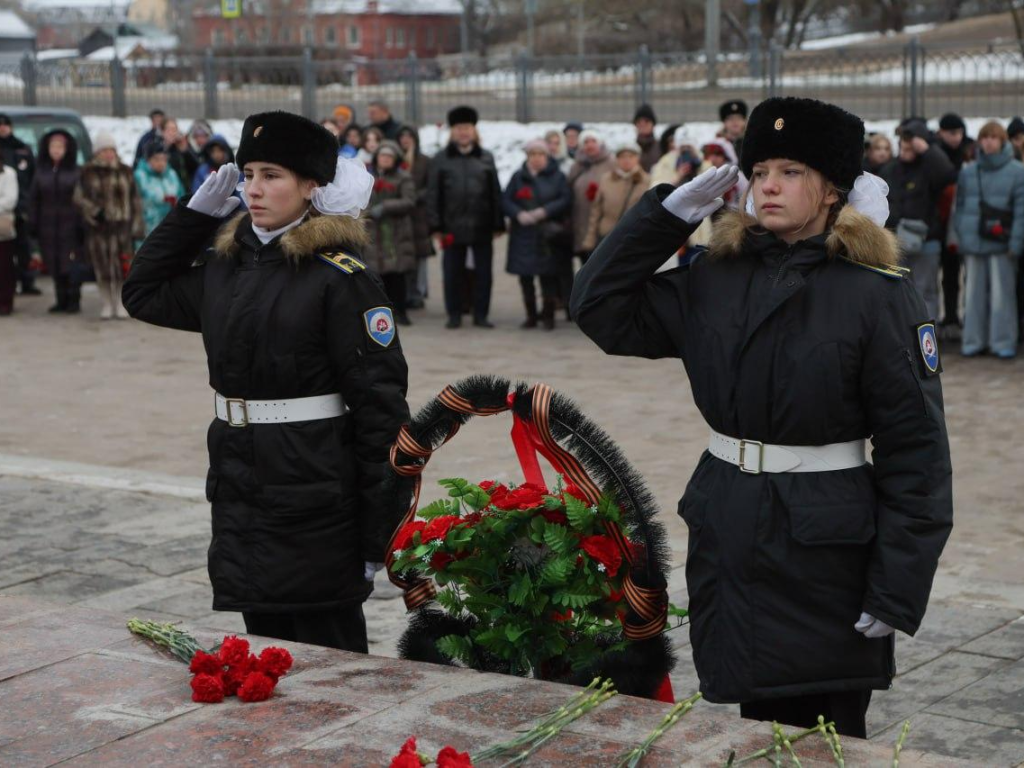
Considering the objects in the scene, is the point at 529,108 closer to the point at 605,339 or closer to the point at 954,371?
the point at 954,371

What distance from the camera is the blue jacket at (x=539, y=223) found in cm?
1398

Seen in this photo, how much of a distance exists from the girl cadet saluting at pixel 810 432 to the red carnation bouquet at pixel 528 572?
313 mm

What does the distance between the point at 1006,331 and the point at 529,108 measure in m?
15.8

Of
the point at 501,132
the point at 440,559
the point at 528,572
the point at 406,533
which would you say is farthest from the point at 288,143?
the point at 501,132

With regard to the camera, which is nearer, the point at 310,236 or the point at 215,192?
the point at 310,236

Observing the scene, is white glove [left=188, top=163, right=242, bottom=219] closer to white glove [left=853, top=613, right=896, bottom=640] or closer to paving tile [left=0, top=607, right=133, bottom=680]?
paving tile [left=0, top=607, right=133, bottom=680]

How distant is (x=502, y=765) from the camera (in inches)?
130

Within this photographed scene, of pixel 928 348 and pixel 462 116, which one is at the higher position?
pixel 462 116

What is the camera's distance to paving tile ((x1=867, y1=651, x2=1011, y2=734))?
5.00 m

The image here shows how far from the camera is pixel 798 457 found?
3.68 meters

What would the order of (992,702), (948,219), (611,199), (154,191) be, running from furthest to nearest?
(154,191) < (611,199) < (948,219) < (992,702)

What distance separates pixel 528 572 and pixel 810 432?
858 millimetres

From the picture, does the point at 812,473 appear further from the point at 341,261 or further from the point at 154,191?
the point at 154,191

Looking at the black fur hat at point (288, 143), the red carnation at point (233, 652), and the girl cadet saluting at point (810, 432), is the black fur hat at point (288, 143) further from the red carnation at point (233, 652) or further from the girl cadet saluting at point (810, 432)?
the red carnation at point (233, 652)
